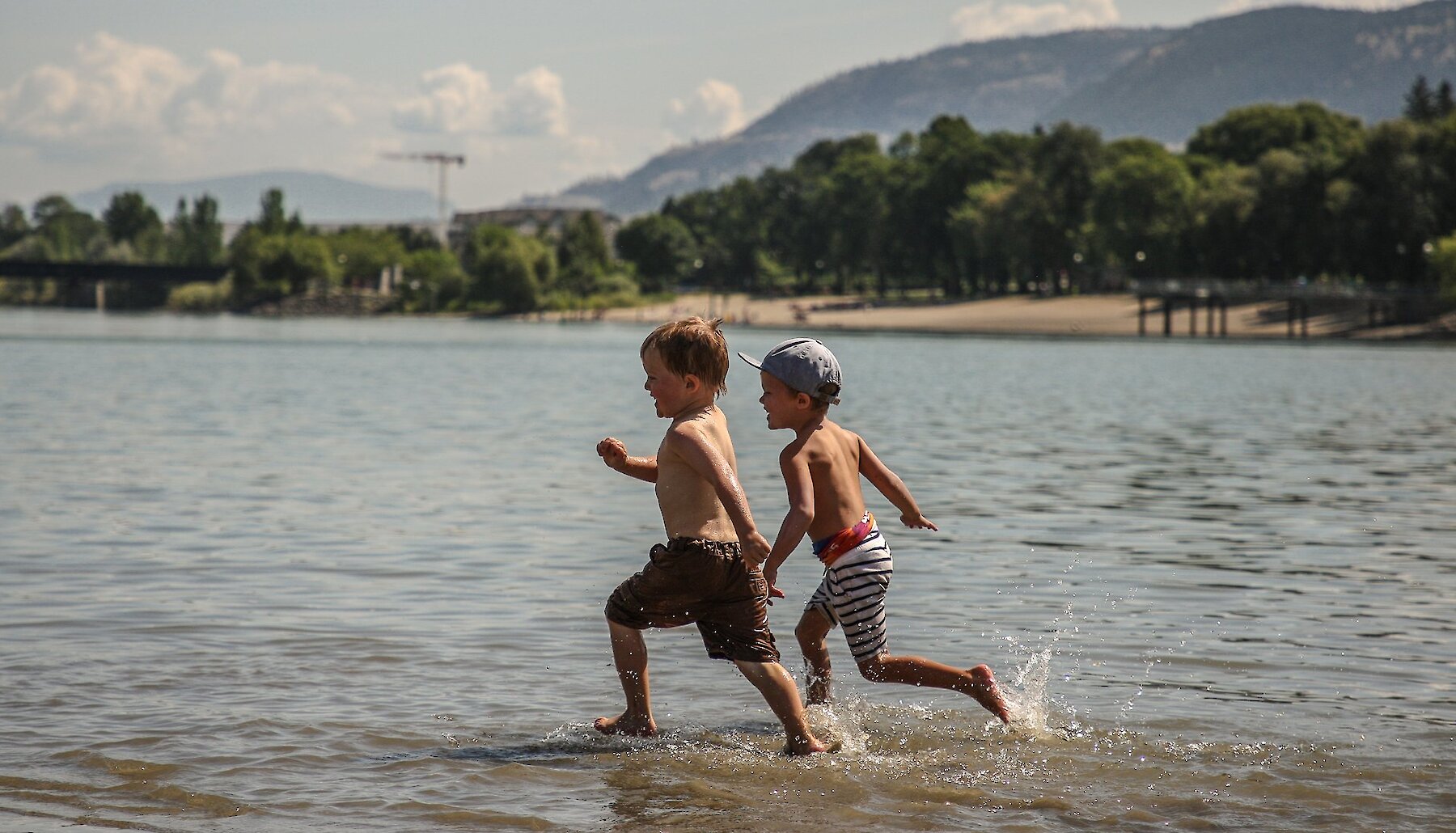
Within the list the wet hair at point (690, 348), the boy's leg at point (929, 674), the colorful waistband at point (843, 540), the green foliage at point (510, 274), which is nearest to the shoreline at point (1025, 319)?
the green foliage at point (510, 274)

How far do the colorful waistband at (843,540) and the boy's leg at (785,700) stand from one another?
54 cm

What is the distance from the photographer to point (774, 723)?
8062 mm

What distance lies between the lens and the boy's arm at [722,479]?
21.8ft

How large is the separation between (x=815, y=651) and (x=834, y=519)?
2.52ft

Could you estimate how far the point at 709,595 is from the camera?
6930 millimetres

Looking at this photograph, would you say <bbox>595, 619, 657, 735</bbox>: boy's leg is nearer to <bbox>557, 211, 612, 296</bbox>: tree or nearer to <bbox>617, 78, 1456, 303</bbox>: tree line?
<bbox>617, 78, 1456, 303</bbox>: tree line

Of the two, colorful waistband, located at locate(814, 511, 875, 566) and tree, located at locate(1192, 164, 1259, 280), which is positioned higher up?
tree, located at locate(1192, 164, 1259, 280)

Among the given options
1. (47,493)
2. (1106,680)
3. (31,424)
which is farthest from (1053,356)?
(1106,680)

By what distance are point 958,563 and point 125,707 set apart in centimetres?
719

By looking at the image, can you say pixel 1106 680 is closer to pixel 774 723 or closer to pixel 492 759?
pixel 774 723

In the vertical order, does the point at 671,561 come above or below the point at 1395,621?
above

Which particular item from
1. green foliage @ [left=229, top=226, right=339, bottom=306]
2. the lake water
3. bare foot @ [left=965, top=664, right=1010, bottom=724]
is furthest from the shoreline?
bare foot @ [left=965, top=664, right=1010, bottom=724]

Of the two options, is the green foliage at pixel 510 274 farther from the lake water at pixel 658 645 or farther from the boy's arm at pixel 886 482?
the boy's arm at pixel 886 482

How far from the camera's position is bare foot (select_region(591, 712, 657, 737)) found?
7469 mm
